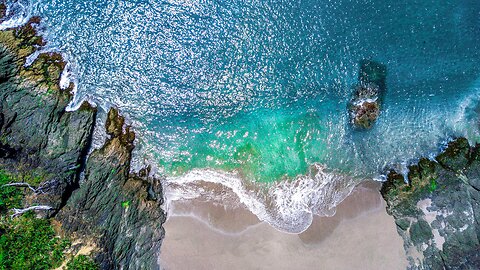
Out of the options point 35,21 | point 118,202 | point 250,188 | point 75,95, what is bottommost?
point 118,202

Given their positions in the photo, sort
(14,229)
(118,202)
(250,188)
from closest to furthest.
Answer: (14,229) → (118,202) → (250,188)

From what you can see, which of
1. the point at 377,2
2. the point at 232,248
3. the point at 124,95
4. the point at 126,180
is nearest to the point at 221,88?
the point at 124,95

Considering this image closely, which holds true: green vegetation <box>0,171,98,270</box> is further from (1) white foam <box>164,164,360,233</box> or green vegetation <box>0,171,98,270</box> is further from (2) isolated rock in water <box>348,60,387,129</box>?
(2) isolated rock in water <box>348,60,387,129</box>

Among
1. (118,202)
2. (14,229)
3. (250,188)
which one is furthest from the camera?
(250,188)

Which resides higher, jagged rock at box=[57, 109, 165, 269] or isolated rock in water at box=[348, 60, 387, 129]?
isolated rock in water at box=[348, 60, 387, 129]

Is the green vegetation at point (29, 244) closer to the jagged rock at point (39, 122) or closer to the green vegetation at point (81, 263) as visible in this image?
the green vegetation at point (81, 263)

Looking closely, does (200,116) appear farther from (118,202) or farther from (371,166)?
(371,166)

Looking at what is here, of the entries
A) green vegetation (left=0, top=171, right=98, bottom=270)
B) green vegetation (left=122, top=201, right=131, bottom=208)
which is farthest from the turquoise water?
green vegetation (left=0, top=171, right=98, bottom=270)

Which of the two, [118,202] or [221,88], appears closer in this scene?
[118,202]
